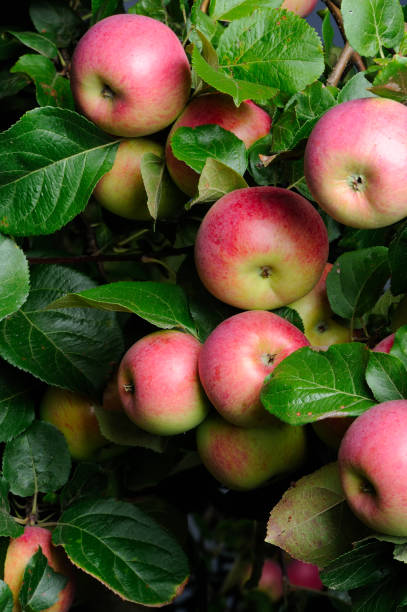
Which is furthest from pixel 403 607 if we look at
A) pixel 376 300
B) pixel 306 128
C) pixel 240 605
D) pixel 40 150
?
pixel 240 605

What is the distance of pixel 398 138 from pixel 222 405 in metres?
0.20

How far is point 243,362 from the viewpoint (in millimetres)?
481

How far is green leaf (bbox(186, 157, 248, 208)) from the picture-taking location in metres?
0.51

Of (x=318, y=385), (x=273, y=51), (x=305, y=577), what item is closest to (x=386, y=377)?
(x=318, y=385)

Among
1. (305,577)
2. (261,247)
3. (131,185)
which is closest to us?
(261,247)

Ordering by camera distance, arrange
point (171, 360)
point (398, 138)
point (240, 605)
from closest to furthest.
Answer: point (398, 138), point (171, 360), point (240, 605)

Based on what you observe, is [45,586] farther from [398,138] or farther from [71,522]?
[398,138]

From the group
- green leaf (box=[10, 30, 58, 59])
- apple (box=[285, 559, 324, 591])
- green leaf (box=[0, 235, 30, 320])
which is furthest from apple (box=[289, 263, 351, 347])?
apple (box=[285, 559, 324, 591])

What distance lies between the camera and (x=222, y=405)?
489 millimetres

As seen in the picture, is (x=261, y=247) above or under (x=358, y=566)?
above

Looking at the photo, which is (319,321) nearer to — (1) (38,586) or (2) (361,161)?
(2) (361,161)

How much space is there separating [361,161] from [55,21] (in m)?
0.40

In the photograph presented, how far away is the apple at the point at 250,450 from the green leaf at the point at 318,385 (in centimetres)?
6

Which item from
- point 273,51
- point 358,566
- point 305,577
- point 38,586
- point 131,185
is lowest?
point 305,577
